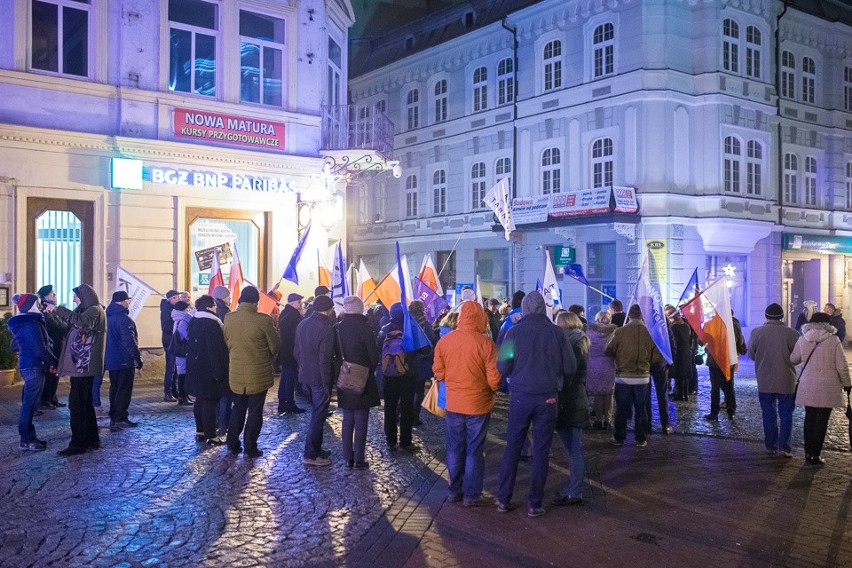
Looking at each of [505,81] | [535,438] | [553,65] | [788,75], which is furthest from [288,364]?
[788,75]

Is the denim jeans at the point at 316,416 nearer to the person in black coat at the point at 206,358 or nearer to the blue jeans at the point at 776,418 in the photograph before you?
the person in black coat at the point at 206,358

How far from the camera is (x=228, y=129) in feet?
56.1

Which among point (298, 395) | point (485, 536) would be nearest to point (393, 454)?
point (485, 536)

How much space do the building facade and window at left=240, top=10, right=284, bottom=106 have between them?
0.10ft

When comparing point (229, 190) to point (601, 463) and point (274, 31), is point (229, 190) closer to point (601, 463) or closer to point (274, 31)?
point (274, 31)

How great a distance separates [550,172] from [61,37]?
56.3 feet

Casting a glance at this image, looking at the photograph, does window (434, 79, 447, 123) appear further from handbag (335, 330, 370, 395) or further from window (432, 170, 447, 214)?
handbag (335, 330, 370, 395)

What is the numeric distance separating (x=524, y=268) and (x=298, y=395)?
52.1 ft

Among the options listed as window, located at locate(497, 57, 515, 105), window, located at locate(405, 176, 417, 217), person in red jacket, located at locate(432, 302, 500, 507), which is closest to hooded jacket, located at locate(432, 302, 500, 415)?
person in red jacket, located at locate(432, 302, 500, 507)

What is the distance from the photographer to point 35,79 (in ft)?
49.7

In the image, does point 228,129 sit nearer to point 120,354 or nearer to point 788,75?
point 120,354

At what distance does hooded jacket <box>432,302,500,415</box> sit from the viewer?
7121 millimetres

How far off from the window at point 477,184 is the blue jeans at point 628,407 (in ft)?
69.6

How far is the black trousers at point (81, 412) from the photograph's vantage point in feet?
29.2
